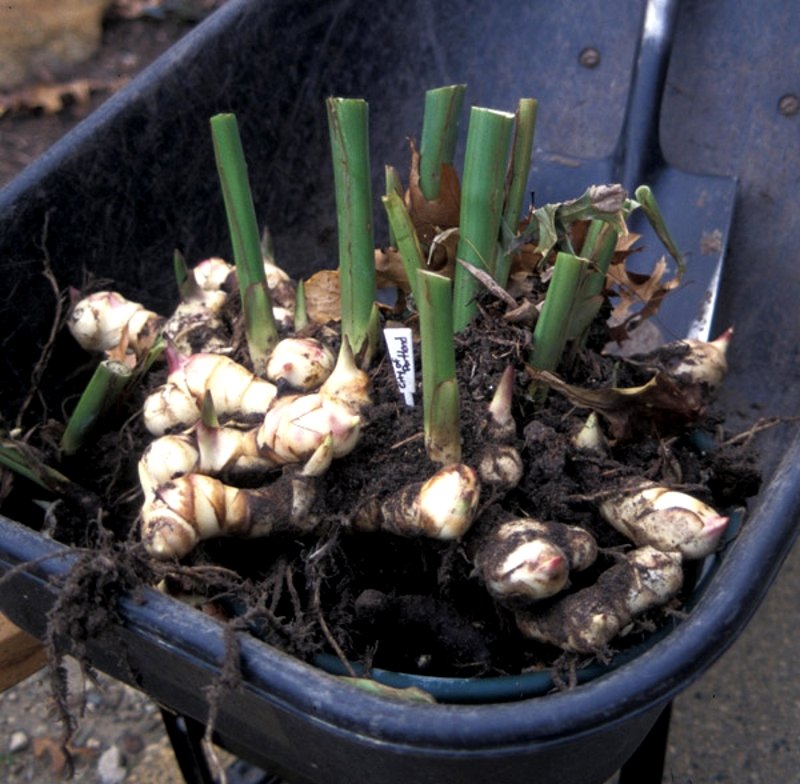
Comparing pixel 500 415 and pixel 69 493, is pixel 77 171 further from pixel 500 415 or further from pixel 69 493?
pixel 500 415

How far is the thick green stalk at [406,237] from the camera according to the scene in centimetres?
75

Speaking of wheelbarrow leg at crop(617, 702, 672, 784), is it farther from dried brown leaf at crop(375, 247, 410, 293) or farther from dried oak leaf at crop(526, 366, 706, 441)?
dried brown leaf at crop(375, 247, 410, 293)

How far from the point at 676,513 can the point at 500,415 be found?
15 cm

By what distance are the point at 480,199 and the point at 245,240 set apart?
204 mm

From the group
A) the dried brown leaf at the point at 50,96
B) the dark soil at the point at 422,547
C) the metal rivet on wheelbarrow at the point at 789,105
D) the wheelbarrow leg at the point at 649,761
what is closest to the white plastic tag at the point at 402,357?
the dark soil at the point at 422,547

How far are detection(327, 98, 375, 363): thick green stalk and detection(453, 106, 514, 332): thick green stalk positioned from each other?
0.25ft

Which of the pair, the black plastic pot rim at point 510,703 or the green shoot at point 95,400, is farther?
the green shoot at point 95,400

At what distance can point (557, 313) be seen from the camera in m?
0.75

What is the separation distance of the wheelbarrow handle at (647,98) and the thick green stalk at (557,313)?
510 mm

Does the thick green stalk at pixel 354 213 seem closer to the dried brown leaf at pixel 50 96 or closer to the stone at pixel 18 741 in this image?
the stone at pixel 18 741

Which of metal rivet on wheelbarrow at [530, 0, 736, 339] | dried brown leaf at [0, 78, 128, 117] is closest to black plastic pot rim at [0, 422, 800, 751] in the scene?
metal rivet on wheelbarrow at [530, 0, 736, 339]

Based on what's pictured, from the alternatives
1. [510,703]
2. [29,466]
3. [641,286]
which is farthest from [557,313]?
[29,466]

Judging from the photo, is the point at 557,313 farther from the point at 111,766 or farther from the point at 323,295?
the point at 111,766

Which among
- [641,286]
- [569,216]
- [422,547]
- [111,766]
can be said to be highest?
[569,216]
